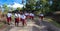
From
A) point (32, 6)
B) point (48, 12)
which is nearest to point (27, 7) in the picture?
point (32, 6)

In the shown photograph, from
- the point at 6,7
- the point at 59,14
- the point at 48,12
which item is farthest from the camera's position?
the point at 48,12

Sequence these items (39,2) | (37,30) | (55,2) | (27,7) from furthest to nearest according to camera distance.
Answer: (27,7), (39,2), (55,2), (37,30)

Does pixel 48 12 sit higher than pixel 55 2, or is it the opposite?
pixel 55 2

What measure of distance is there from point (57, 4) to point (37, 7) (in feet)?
62.1

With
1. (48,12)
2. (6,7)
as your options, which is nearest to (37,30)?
(6,7)

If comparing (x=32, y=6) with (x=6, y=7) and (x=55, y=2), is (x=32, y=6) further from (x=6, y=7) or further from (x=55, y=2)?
(x=6, y=7)

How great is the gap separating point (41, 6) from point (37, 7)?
190 cm

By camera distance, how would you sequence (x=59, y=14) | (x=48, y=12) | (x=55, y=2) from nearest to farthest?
(x=55, y=2)
(x=59, y=14)
(x=48, y=12)

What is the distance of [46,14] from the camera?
56281 millimetres

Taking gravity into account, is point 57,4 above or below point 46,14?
above

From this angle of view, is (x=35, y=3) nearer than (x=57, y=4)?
No

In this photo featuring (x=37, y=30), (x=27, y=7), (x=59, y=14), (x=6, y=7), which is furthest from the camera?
(x=27, y=7)

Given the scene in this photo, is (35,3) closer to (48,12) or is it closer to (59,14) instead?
(48,12)

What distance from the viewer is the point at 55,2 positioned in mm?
44281
